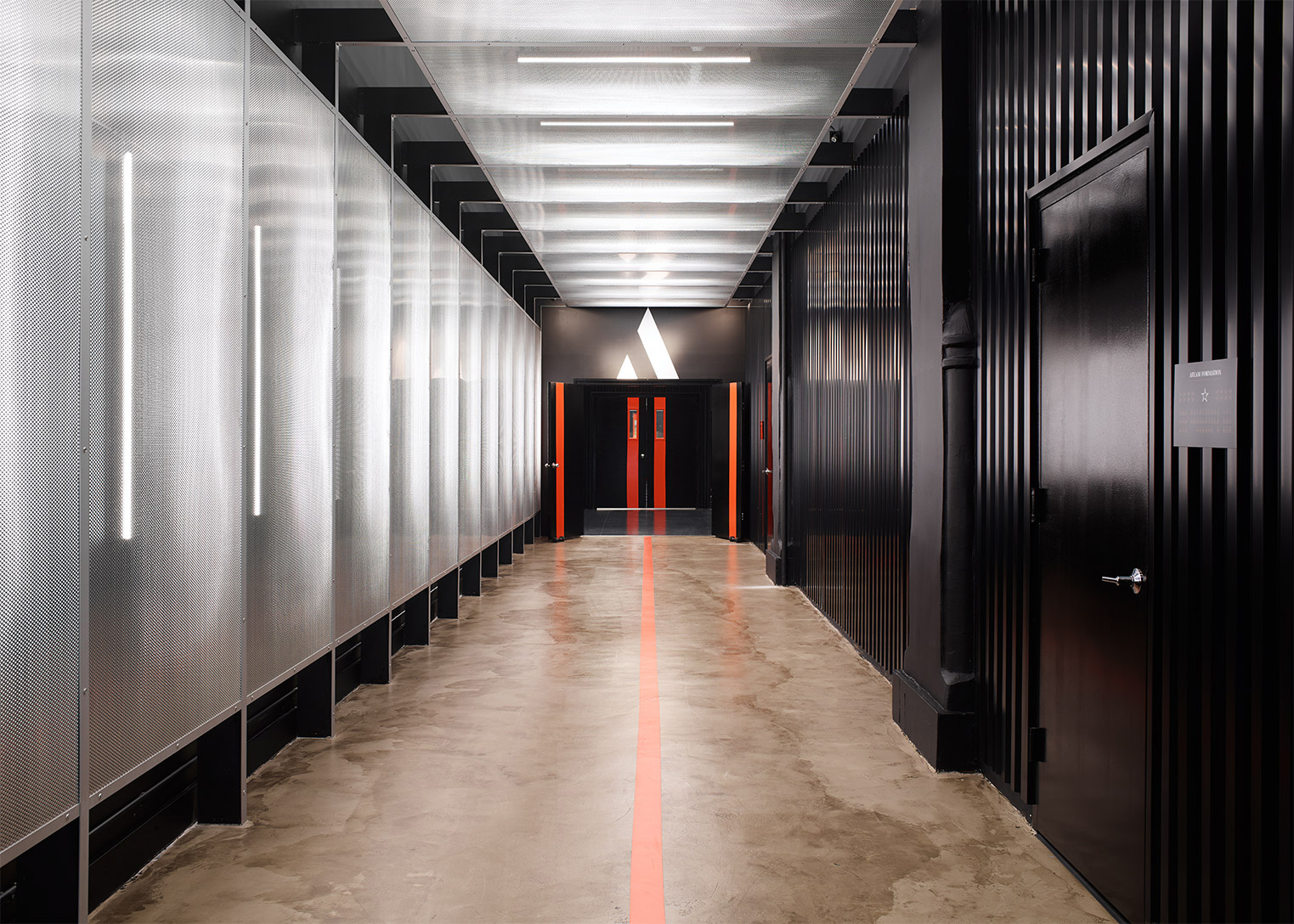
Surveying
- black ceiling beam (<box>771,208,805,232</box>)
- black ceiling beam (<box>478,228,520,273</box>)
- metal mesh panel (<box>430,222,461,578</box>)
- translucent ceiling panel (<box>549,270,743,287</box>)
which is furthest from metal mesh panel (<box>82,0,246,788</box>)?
translucent ceiling panel (<box>549,270,743,287</box>)

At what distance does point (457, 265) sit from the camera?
274 inches

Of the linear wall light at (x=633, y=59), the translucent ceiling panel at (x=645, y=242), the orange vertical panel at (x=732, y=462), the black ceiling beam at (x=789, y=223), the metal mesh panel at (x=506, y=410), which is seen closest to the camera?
the linear wall light at (x=633, y=59)

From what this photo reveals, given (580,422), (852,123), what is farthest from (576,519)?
(852,123)

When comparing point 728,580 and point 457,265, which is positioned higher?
point 457,265

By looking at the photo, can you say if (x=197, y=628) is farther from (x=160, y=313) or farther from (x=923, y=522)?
(x=923, y=522)

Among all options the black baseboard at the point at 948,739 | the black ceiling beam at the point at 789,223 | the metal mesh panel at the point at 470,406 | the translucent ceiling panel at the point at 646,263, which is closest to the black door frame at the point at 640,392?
the translucent ceiling panel at the point at 646,263

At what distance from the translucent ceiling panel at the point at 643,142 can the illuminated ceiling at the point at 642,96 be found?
0.04 feet

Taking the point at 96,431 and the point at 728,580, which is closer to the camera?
the point at 96,431

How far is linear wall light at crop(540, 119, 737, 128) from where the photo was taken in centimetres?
535

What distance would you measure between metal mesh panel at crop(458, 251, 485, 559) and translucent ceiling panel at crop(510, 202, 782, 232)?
0.71 m

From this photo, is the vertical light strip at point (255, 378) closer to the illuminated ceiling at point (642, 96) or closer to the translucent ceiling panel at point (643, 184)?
the illuminated ceiling at point (642, 96)

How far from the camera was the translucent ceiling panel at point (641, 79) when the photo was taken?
14.5 ft

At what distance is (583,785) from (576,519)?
32.8 feet

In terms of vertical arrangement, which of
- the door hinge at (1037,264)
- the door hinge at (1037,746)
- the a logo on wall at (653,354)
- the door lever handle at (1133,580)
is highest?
the a logo on wall at (653,354)
